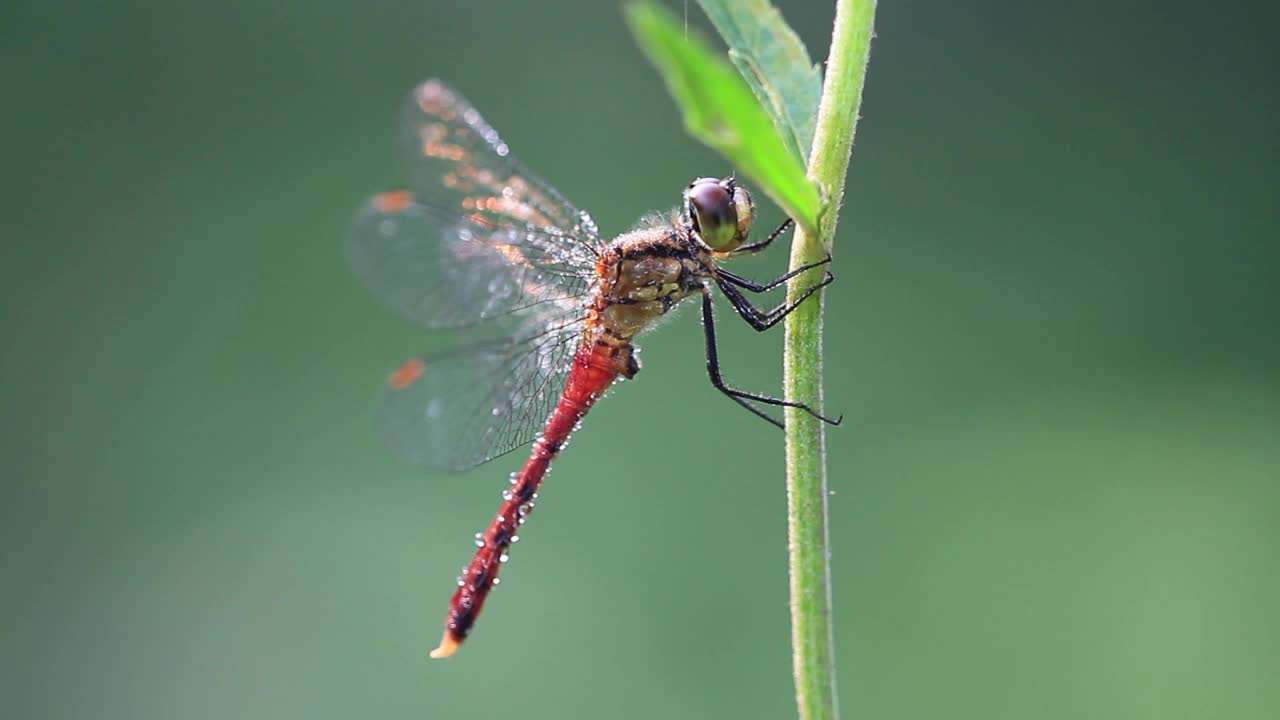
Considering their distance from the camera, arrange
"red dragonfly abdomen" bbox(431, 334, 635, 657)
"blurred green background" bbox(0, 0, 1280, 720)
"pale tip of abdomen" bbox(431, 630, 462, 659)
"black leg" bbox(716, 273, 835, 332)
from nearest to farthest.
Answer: "black leg" bbox(716, 273, 835, 332), "pale tip of abdomen" bbox(431, 630, 462, 659), "red dragonfly abdomen" bbox(431, 334, 635, 657), "blurred green background" bbox(0, 0, 1280, 720)

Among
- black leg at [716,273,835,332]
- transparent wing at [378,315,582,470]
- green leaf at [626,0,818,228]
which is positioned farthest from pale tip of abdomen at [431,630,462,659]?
green leaf at [626,0,818,228]

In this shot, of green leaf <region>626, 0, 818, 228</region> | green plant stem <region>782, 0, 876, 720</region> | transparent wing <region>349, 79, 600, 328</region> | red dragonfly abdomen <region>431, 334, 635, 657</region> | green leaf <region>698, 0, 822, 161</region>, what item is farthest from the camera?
transparent wing <region>349, 79, 600, 328</region>

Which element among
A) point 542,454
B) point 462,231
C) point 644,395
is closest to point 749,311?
point 542,454

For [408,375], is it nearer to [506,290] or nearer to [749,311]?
[506,290]

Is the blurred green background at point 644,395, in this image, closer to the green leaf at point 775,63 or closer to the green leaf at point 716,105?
the green leaf at point 775,63

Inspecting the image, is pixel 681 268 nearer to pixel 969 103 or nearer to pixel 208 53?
pixel 969 103

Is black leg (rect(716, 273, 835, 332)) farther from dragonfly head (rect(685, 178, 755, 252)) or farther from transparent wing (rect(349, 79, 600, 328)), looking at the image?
transparent wing (rect(349, 79, 600, 328))

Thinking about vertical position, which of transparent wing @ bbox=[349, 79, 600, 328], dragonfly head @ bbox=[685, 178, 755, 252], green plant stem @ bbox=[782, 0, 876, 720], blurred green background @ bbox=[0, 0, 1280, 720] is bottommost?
green plant stem @ bbox=[782, 0, 876, 720]
